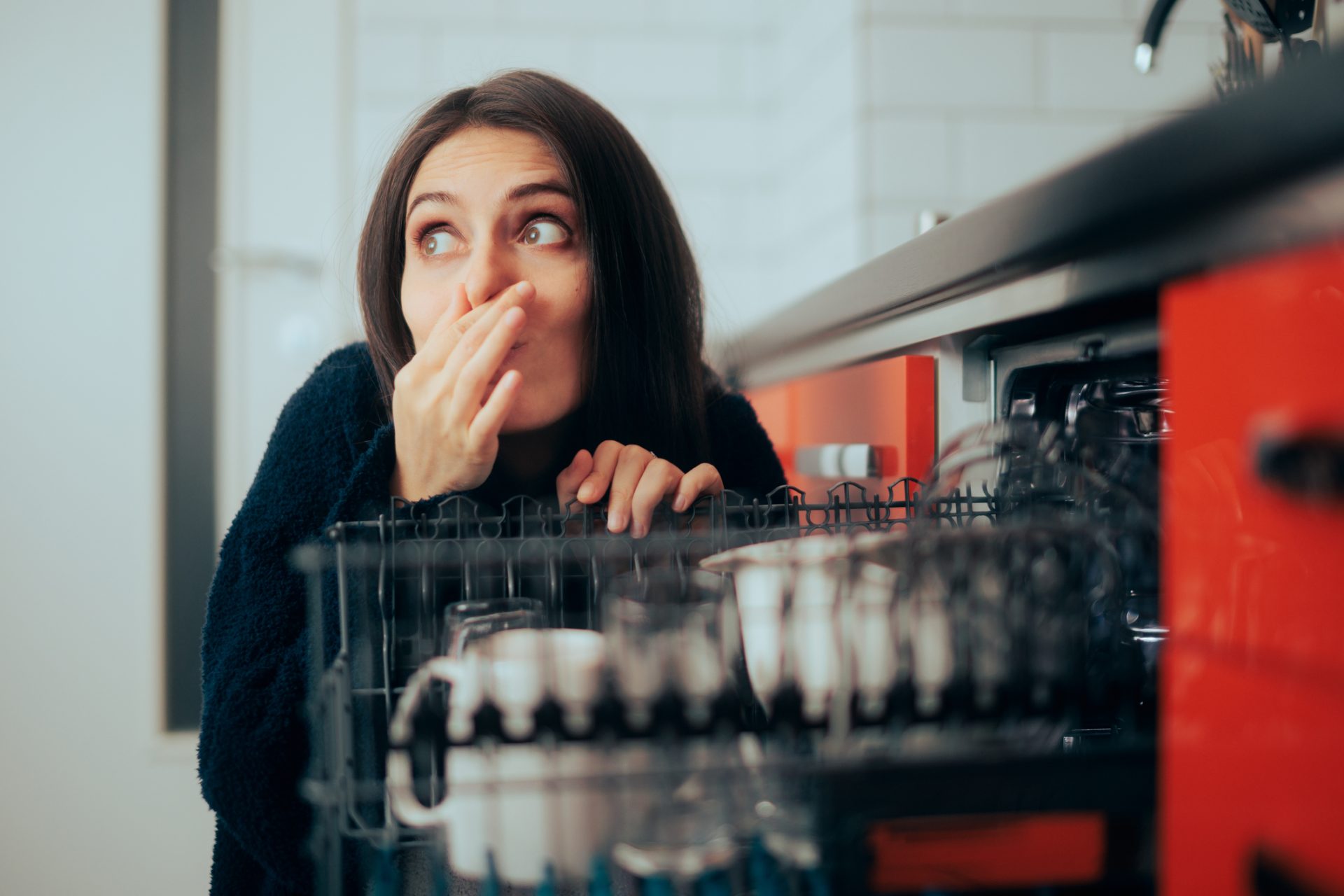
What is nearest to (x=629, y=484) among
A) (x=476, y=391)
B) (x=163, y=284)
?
(x=476, y=391)

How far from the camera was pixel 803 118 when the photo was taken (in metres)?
1.97

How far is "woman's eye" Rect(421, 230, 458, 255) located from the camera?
79cm

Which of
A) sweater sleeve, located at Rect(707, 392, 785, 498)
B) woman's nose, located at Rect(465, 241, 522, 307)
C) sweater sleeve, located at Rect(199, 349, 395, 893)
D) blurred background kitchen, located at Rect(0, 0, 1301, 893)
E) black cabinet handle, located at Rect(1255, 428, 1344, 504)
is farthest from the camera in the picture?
blurred background kitchen, located at Rect(0, 0, 1301, 893)

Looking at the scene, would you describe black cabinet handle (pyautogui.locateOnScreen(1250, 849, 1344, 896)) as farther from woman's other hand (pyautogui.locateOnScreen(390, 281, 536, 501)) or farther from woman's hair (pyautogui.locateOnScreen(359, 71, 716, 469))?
woman's hair (pyautogui.locateOnScreen(359, 71, 716, 469))

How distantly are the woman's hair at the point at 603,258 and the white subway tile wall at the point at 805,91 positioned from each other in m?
0.78

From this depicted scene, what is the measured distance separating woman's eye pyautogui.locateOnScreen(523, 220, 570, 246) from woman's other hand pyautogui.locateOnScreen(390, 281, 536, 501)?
169 millimetres

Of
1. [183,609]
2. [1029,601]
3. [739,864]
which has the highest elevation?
[1029,601]

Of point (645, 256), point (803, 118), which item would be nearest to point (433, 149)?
point (645, 256)

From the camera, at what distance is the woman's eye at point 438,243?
2.60ft

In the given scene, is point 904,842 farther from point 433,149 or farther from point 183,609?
point 183,609

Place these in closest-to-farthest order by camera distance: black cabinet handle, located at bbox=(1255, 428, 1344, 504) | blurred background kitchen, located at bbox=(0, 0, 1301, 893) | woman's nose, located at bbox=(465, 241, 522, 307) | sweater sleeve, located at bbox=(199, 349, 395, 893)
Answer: black cabinet handle, located at bbox=(1255, 428, 1344, 504) < sweater sleeve, located at bbox=(199, 349, 395, 893) < woman's nose, located at bbox=(465, 241, 522, 307) < blurred background kitchen, located at bbox=(0, 0, 1301, 893)

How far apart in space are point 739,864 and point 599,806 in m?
0.07

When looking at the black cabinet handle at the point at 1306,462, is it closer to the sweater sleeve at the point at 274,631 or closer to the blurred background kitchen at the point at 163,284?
the sweater sleeve at the point at 274,631

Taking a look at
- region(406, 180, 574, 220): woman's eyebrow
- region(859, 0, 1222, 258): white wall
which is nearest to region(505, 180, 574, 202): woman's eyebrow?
region(406, 180, 574, 220): woman's eyebrow
